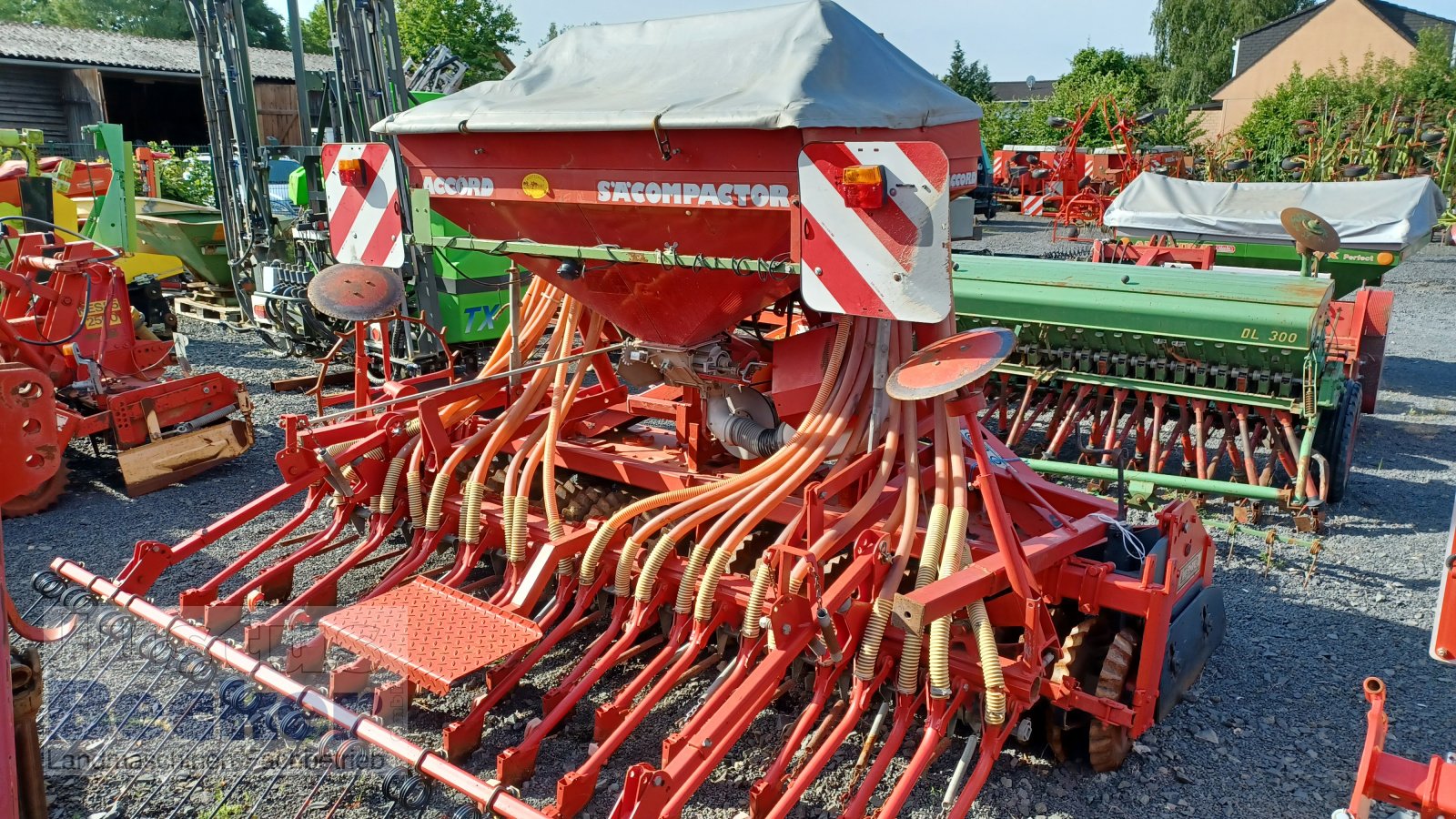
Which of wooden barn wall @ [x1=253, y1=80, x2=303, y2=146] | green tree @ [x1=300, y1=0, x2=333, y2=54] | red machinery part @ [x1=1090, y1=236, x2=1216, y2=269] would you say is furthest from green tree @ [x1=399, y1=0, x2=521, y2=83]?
red machinery part @ [x1=1090, y1=236, x2=1216, y2=269]

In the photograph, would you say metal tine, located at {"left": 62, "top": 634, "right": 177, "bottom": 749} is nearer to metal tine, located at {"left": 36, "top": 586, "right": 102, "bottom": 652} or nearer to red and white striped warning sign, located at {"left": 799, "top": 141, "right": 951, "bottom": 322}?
metal tine, located at {"left": 36, "top": 586, "right": 102, "bottom": 652}

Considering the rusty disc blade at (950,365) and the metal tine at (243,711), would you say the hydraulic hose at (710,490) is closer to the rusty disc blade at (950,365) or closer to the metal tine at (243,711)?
the rusty disc blade at (950,365)

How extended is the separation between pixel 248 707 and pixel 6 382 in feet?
5.18

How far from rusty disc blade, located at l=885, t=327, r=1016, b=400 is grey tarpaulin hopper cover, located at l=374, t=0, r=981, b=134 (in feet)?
2.16

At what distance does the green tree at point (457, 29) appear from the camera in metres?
28.5

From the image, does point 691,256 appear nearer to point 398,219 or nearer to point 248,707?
point 398,219

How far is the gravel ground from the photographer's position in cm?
314

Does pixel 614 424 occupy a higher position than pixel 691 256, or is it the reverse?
pixel 691 256

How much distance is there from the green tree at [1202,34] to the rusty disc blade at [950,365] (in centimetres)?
4125

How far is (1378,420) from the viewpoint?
7.39 m

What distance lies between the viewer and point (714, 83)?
320 centimetres

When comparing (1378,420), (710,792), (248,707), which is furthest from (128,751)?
(1378,420)

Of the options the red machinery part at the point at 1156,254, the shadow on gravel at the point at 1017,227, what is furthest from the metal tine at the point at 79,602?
the shadow on gravel at the point at 1017,227

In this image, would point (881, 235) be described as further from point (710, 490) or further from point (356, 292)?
point (356, 292)
